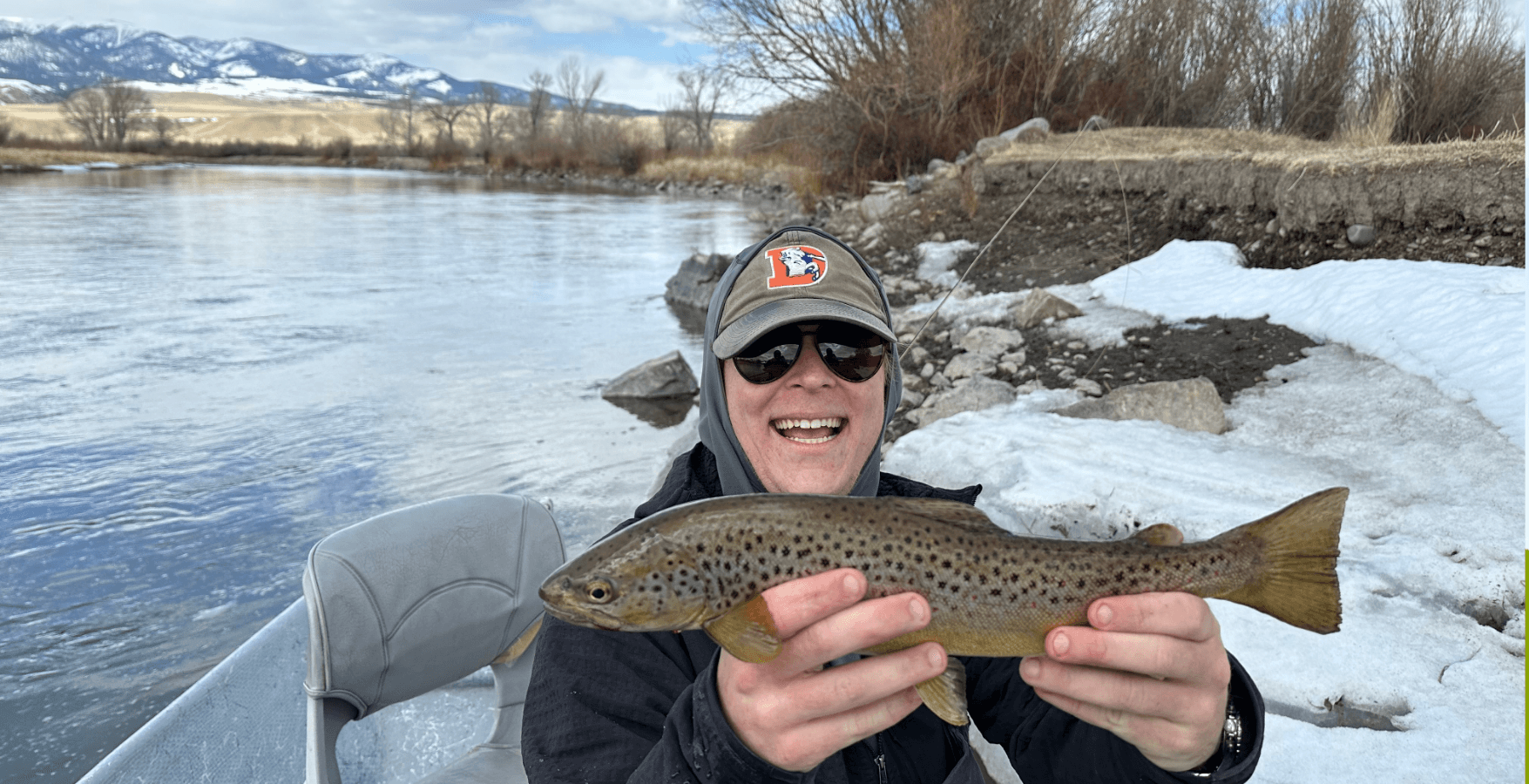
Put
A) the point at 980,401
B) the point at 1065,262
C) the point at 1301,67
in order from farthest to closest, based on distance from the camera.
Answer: the point at 1301,67 → the point at 1065,262 → the point at 980,401

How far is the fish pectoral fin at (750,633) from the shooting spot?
1387 millimetres

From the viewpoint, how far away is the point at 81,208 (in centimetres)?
2773

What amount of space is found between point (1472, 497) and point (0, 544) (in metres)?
9.42

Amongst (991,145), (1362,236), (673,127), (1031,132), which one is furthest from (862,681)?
(673,127)

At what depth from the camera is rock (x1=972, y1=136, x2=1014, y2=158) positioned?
17.1 meters

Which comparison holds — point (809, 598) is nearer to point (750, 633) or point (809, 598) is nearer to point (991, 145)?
point (750, 633)

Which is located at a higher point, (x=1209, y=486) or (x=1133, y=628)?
(x=1133, y=628)

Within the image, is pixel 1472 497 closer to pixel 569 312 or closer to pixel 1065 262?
pixel 1065 262

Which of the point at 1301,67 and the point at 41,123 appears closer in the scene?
the point at 1301,67

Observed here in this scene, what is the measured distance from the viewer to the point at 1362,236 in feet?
27.4

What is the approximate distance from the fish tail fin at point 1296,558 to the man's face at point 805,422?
85cm

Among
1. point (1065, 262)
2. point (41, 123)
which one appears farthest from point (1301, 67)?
point (41, 123)

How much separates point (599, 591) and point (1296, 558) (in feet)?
4.18

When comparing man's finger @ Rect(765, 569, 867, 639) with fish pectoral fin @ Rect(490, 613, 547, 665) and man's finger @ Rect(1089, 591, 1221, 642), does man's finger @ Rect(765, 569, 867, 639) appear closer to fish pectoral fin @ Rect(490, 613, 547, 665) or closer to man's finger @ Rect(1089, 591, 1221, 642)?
man's finger @ Rect(1089, 591, 1221, 642)
